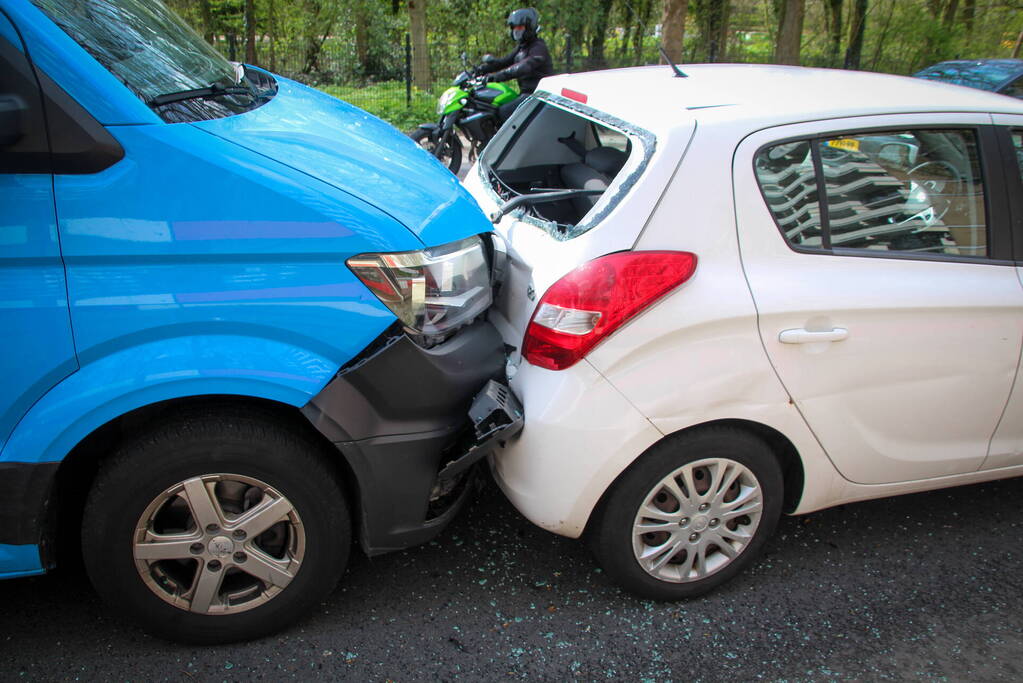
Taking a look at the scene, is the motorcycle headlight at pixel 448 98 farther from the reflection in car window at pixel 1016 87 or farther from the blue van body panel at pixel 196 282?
the blue van body panel at pixel 196 282

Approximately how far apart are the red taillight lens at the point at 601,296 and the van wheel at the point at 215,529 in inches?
32.0

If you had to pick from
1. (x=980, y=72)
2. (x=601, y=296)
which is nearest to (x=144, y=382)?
(x=601, y=296)

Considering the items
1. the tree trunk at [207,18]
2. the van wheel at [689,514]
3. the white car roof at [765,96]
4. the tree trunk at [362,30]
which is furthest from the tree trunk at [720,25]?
the van wheel at [689,514]

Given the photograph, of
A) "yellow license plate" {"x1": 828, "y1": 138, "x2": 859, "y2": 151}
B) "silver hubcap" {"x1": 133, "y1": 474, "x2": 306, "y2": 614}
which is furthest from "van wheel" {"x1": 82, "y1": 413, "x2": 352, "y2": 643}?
"yellow license plate" {"x1": 828, "y1": 138, "x2": 859, "y2": 151}

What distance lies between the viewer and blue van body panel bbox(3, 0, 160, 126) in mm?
2127

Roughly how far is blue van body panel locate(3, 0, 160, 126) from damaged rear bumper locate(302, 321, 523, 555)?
2.94 ft

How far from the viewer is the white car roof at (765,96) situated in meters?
2.64

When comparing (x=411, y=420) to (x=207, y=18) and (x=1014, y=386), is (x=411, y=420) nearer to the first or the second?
(x=1014, y=386)

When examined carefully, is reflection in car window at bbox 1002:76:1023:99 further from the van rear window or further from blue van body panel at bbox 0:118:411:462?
blue van body panel at bbox 0:118:411:462

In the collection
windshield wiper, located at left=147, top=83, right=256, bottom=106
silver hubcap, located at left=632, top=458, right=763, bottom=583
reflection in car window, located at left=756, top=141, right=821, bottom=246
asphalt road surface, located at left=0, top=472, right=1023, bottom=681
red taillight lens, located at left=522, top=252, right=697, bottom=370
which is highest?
windshield wiper, located at left=147, top=83, right=256, bottom=106

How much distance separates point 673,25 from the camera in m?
13.7

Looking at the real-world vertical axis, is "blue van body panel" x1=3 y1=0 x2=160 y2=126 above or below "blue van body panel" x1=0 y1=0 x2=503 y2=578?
above

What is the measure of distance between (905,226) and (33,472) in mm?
2820

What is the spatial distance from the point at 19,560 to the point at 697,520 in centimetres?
206
